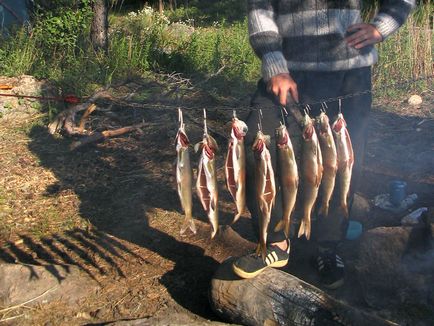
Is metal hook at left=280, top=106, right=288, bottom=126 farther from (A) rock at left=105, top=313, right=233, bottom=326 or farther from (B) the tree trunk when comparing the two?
(B) the tree trunk

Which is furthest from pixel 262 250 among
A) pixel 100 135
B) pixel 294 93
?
pixel 100 135

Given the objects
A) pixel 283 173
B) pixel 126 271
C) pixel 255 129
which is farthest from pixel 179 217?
pixel 283 173

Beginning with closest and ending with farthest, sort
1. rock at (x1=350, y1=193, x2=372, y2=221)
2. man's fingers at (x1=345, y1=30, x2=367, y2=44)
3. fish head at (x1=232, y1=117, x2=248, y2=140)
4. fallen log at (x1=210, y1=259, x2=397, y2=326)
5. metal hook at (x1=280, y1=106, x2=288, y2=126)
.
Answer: fish head at (x1=232, y1=117, x2=248, y2=140)
fallen log at (x1=210, y1=259, x2=397, y2=326)
metal hook at (x1=280, y1=106, x2=288, y2=126)
man's fingers at (x1=345, y1=30, x2=367, y2=44)
rock at (x1=350, y1=193, x2=372, y2=221)

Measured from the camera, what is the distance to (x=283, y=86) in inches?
134

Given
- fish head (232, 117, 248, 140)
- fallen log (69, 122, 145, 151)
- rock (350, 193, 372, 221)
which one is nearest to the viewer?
fish head (232, 117, 248, 140)

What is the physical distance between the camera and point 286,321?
3.44 meters

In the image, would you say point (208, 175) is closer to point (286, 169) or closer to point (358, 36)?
point (286, 169)

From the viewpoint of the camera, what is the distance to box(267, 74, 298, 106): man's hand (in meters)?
3.42

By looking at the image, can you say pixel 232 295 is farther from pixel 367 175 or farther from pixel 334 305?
pixel 367 175

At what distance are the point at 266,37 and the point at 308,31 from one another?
28cm

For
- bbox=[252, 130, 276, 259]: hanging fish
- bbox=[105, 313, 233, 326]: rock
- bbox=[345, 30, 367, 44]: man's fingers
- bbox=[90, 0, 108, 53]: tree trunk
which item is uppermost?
bbox=[90, 0, 108, 53]: tree trunk

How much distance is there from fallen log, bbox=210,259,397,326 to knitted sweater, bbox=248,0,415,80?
1279 millimetres

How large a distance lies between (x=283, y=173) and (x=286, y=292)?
80 centimetres

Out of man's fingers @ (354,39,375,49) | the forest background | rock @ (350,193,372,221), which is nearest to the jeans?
man's fingers @ (354,39,375,49)
